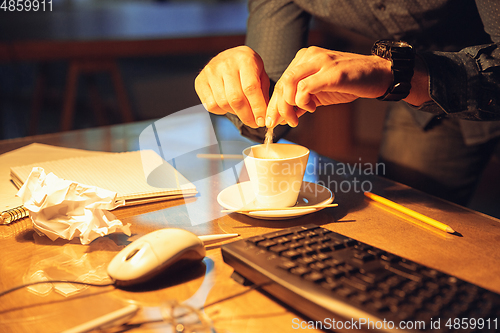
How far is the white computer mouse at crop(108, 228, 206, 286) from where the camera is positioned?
1.46 ft

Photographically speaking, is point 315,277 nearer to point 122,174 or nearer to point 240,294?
point 240,294

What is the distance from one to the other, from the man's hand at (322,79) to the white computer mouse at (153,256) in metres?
0.30

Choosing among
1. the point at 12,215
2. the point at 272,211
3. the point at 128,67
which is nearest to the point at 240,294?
the point at 272,211

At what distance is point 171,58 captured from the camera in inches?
143

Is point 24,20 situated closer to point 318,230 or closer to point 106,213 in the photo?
point 106,213

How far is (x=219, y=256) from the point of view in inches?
20.9

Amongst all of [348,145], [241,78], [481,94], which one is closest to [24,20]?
[348,145]

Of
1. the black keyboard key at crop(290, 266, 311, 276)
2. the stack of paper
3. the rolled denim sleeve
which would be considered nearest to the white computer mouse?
the black keyboard key at crop(290, 266, 311, 276)

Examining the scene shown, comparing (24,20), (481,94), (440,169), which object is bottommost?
(440,169)

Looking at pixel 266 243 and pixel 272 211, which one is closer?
pixel 266 243

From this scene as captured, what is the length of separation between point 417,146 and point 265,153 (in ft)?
2.04

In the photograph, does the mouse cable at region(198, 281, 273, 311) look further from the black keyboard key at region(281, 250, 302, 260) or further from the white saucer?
the white saucer

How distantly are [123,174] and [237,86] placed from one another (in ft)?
0.96

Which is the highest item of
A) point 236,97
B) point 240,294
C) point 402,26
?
point 402,26
